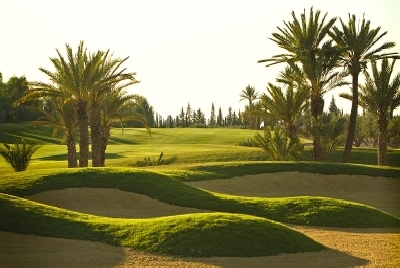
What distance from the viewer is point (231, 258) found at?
12.9 meters

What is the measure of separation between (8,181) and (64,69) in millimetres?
10953

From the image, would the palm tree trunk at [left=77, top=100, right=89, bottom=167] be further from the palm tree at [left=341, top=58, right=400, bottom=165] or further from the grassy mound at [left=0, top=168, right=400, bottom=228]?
the palm tree at [left=341, top=58, right=400, bottom=165]

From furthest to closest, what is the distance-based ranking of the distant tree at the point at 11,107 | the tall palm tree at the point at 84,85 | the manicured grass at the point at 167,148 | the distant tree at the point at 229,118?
1. the distant tree at the point at 229,118
2. the distant tree at the point at 11,107
3. the manicured grass at the point at 167,148
4. the tall palm tree at the point at 84,85

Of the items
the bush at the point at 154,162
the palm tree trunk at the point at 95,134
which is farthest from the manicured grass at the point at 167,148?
the palm tree trunk at the point at 95,134

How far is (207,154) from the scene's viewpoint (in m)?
40.8

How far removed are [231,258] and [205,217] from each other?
233 centimetres

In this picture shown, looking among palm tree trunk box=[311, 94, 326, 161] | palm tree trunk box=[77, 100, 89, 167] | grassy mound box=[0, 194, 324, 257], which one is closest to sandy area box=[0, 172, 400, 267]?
grassy mound box=[0, 194, 324, 257]

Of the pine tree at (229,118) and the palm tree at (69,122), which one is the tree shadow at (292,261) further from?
the pine tree at (229,118)

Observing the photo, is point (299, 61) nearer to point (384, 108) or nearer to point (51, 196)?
point (384, 108)

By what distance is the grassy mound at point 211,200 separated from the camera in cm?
1855

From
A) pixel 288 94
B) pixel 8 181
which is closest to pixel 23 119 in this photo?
pixel 288 94

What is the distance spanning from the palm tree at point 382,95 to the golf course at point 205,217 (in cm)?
745

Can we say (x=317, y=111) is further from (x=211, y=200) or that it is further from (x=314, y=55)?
(x=211, y=200)

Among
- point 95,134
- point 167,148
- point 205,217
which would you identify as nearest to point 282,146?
point 95,134
